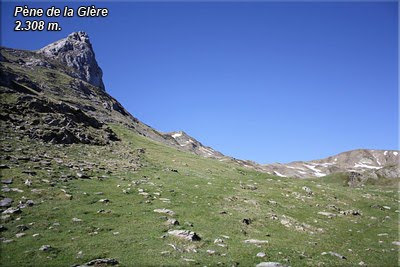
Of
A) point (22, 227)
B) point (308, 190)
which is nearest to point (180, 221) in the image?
point (22, 227)

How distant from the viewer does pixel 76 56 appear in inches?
7274

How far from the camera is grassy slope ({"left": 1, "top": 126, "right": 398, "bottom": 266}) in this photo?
67.2ft

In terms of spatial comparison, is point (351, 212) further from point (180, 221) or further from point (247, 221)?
point (180, 221)

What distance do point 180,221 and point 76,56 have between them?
180303mm

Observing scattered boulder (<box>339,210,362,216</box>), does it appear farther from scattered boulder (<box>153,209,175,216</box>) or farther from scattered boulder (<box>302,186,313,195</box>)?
scattered boulder (<box>153,209,175,216</box>)

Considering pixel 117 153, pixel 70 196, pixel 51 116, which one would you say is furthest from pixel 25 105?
pixel 70 196

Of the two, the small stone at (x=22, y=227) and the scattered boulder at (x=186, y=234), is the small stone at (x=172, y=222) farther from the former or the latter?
the small stone at (x=22, y=227)

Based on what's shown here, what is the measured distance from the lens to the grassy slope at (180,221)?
67.2ft

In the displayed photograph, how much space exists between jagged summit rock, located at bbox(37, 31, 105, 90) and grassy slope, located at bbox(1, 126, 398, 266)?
147m

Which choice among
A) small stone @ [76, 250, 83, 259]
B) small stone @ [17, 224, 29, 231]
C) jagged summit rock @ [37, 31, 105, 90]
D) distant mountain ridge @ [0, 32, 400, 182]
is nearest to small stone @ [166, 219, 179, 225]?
small stone @ [76, 250, 83, 259]

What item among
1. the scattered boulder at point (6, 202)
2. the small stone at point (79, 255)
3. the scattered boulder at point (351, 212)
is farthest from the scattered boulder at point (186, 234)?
the scattered boulder at point (351, 212)

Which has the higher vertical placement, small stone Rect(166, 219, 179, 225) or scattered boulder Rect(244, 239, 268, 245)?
small stone Rect(166, 219, 179, 225)

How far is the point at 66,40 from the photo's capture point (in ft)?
638

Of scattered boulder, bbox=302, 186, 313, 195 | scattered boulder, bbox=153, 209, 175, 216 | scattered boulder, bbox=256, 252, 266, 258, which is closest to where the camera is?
scattered boulder, bbox=256, 252, 266, 258
